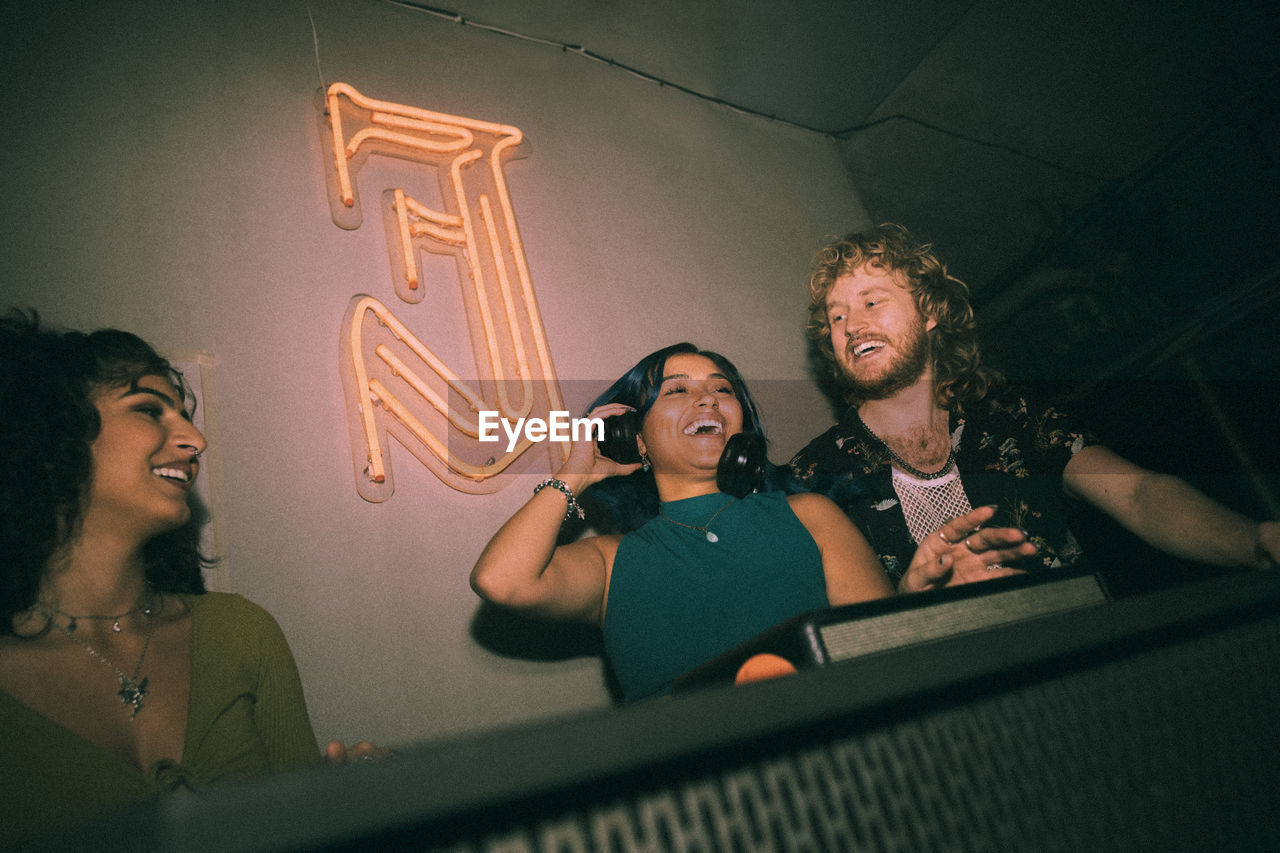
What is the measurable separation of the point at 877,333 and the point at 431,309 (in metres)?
1.73

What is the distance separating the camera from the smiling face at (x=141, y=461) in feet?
4.48

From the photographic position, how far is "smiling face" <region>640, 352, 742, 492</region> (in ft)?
6.30

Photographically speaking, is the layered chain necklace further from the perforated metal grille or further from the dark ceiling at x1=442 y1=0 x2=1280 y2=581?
the dark ceiling at x1=442 y1=0 x2=1280 y2=581

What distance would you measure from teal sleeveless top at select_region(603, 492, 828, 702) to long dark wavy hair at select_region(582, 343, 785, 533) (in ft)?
0.78

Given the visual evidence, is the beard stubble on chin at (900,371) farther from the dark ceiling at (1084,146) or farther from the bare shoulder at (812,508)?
the dark ceiling at (1084,146)

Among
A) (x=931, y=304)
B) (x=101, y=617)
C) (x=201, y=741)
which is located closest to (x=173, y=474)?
(x=101, y=617)

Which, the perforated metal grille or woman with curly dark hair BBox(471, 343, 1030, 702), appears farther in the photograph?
woman with curly dark hair BBox(471, 343, 1030, 702)

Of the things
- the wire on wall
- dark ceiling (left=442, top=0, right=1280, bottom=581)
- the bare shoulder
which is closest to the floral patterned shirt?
the bare shoulder

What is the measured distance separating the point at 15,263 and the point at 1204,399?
5428mm

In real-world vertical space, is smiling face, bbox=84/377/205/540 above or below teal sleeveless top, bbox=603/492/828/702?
above

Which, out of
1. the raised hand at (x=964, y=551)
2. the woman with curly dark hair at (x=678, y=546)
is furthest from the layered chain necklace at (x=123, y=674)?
the raised hand at (x=964, y=551)

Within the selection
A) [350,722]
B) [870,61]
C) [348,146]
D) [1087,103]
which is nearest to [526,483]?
[350,722]

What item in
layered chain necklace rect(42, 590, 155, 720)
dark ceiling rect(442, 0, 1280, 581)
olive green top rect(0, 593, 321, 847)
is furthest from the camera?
dark ceiling rect(442, 0, 1280, 581)

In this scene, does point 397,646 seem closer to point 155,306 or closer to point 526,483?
point 526,483
